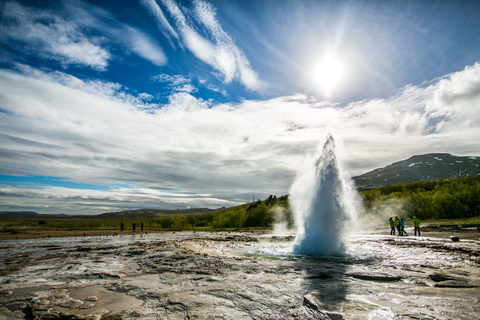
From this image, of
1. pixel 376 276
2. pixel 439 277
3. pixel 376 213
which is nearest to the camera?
pixel 439 277

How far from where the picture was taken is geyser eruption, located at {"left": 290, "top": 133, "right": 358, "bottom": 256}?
14711 millimetres

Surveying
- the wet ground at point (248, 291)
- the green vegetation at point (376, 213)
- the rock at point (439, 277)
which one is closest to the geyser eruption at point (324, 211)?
the wet ground at point (248, 291)

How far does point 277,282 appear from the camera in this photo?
26.0 ft

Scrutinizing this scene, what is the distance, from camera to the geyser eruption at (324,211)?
14.7m


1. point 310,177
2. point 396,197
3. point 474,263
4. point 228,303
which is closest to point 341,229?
point 310,177

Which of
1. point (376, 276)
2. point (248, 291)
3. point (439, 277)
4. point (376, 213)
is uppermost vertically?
point (376, 213)

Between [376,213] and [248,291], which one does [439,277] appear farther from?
[376,213]

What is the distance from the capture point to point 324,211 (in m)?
15.0

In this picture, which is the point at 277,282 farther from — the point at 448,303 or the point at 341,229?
the point at 341,229

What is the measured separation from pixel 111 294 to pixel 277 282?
511 centimetres

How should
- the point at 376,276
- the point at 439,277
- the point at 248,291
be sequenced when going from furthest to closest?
the point at 376,276 < the point at 439,277 < the point at 248,291

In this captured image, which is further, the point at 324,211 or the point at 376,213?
the point at 376,213

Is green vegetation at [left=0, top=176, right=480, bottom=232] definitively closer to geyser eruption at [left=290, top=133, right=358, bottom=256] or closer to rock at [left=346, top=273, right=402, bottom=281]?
geyser eruption at [left=290, top=133, right=358, bottom=256]

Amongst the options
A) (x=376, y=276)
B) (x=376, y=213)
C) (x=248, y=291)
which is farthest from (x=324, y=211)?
(x=376, y=213)
